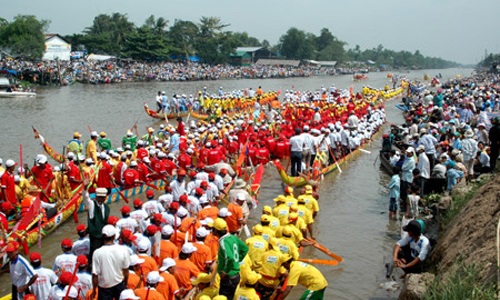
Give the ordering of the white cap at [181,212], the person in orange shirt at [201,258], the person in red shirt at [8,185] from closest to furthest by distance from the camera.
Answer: the person in orange shirt at [201,258] → the white cap at [181,212] → the person in red shirt at [8,185]

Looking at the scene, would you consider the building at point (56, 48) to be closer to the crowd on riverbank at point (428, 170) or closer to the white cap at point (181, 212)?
the crowd on riverbank at point (428, 170)

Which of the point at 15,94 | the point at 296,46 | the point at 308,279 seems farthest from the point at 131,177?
the point at 296,46

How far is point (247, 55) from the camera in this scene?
8938 centimetres

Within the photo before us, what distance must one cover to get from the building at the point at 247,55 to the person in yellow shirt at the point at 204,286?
80.4 metres

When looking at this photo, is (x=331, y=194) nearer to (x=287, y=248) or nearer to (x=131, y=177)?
(x=131, y=177)

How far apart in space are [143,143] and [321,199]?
5314 mm

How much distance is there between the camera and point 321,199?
1362 cm

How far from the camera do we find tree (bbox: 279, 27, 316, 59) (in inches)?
4242

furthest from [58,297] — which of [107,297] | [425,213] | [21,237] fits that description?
[425,213]

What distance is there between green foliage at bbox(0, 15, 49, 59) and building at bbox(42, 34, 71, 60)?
5056mm

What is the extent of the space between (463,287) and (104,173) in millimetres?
8564

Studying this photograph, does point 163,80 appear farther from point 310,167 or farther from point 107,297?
point 107,297

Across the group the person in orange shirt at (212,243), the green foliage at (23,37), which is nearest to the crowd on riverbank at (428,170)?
the person in orange shirt at (212,243)

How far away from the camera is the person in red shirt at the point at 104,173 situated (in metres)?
11.3
